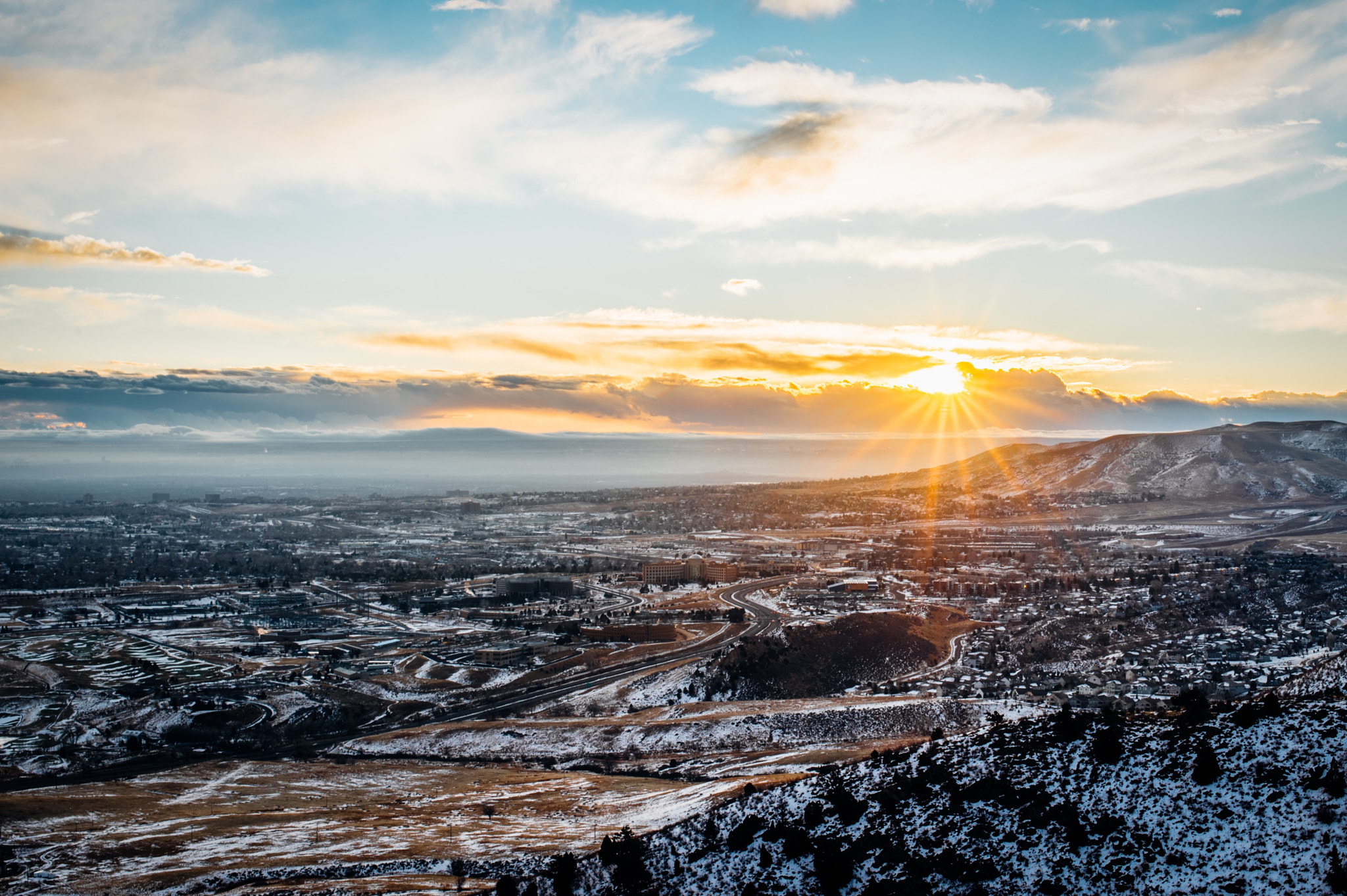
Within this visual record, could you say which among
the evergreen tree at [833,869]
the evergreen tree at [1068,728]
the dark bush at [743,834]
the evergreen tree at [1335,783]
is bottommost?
the dark bush at [743,834]

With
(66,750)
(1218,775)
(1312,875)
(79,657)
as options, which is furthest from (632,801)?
(79,657)

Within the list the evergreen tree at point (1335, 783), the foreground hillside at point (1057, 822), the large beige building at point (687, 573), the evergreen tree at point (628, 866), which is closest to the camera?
the foreground hillside at point (1057, 822)

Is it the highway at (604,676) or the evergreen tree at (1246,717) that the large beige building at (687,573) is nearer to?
the highway at (604,676)

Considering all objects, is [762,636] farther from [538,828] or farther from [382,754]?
[538,828]

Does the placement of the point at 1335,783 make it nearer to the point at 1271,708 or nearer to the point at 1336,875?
the point at 1336,875

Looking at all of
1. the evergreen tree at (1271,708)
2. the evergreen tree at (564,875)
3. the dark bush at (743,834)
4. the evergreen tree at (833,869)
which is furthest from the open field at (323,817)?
the evergreen tree at (1271,708)
